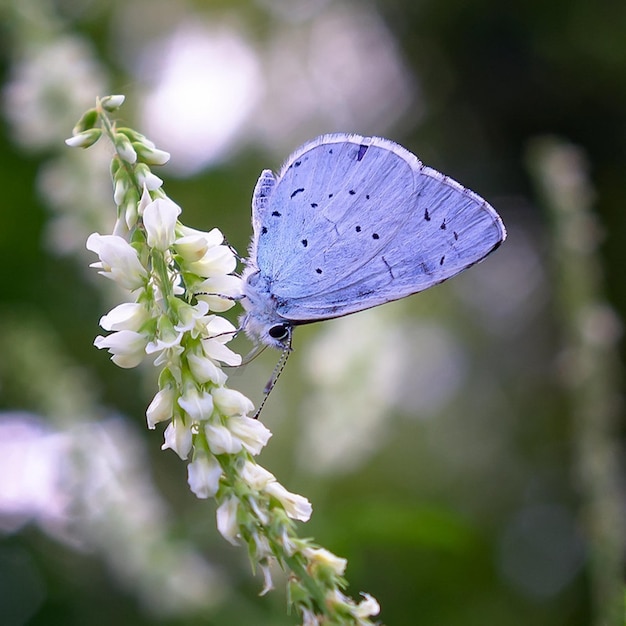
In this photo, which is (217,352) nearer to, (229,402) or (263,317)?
(229,402)

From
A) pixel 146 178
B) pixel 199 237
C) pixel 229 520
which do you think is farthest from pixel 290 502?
pixel 146 178

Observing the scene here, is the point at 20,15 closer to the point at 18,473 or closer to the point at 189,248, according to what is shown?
the point at 18,473

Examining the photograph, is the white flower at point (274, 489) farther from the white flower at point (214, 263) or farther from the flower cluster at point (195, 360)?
the white flower at point (214, 263)

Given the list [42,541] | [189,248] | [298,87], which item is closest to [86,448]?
[42,541]

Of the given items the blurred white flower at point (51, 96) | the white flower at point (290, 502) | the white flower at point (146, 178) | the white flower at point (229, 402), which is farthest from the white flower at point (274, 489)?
the blurred white flower at point (51, 96)

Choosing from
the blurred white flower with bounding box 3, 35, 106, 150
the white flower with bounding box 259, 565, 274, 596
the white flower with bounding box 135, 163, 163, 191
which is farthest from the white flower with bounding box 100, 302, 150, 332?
the blurred white flower with bounding box 3, 35, 106, 150

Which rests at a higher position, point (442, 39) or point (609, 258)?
point (442, 39)

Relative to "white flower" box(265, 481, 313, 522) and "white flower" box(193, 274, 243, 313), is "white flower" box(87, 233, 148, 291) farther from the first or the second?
"white flower" box(265, 481, 313, 522)
